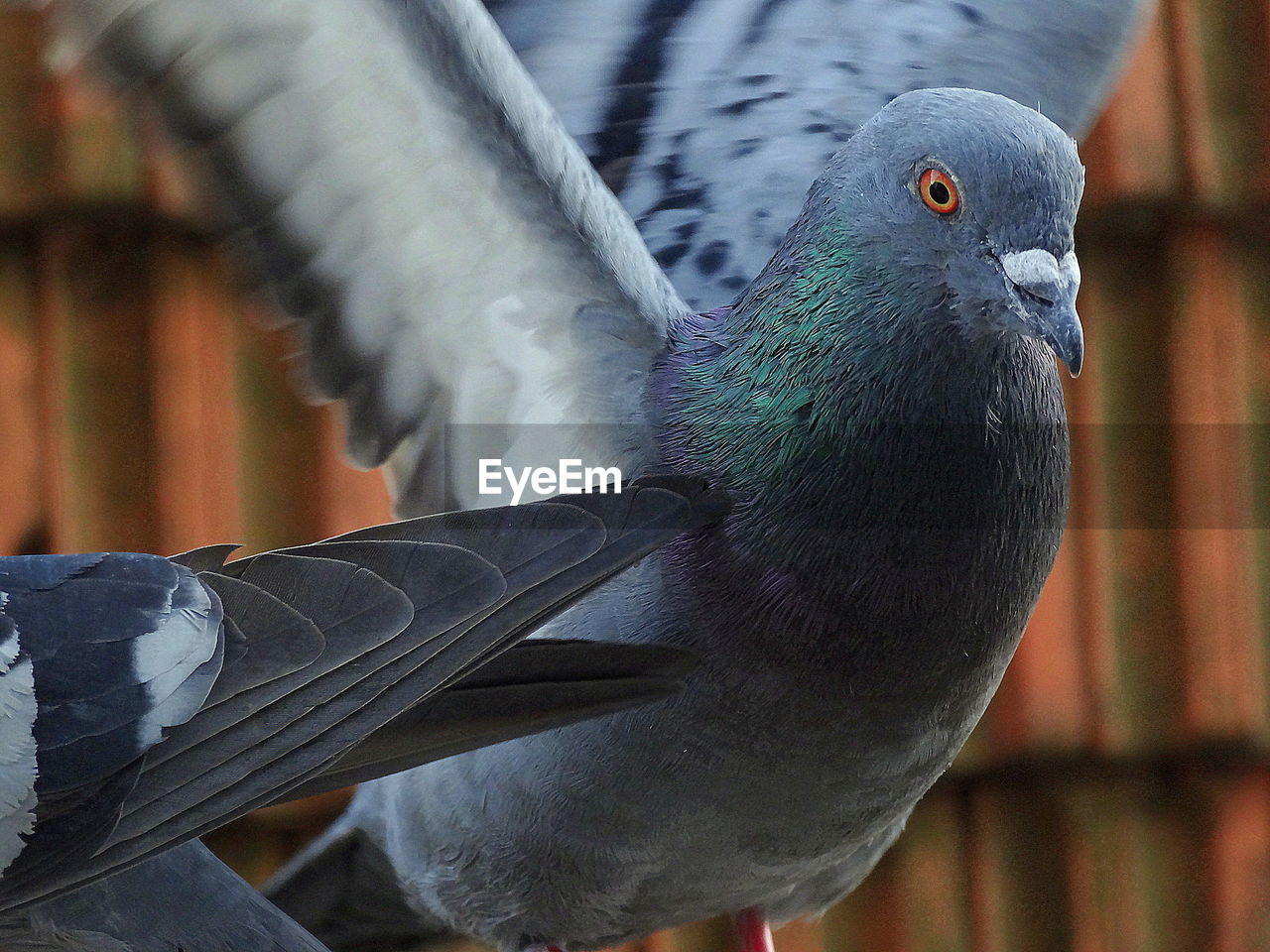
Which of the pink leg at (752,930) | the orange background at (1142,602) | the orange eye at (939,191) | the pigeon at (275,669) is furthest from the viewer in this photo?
the orange background at (1142,602)

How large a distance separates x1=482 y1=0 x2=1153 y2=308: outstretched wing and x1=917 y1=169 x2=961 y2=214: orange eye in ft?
1.53

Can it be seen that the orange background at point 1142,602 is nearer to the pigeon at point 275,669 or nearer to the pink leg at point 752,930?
the pink leg at point 752,930

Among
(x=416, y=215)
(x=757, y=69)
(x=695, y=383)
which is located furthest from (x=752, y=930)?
(x=757, y=69)

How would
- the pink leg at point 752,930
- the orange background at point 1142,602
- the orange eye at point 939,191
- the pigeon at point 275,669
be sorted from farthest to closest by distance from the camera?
the orange background at point 1142,602
the pink leg at point 752,930
the orange eye at point 939,191
the pigeon at point 275,669

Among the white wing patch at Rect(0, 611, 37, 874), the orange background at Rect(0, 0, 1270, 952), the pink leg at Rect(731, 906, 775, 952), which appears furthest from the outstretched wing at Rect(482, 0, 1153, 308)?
the white wing patch at Rect(0, 611, 37, 874)

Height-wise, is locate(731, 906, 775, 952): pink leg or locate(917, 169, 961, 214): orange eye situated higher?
locate(917, 169, 961, 214): orange eye

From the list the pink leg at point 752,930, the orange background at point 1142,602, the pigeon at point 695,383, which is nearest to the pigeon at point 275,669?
the pigeon at point 695,383

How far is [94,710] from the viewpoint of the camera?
73 centimetres

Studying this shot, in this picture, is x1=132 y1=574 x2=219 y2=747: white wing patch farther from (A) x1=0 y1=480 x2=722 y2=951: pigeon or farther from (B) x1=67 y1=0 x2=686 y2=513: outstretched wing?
(B) x1=67 y1=0 x2=686 y2=513: outstretched wing

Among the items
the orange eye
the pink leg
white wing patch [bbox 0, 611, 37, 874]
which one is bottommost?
the pink leg

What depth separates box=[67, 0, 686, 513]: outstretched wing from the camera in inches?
33.7

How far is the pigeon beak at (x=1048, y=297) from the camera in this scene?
73 centimetres

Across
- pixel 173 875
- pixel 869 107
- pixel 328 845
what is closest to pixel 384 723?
pixel 173 875

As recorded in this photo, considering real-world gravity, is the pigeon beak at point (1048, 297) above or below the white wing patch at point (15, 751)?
above
